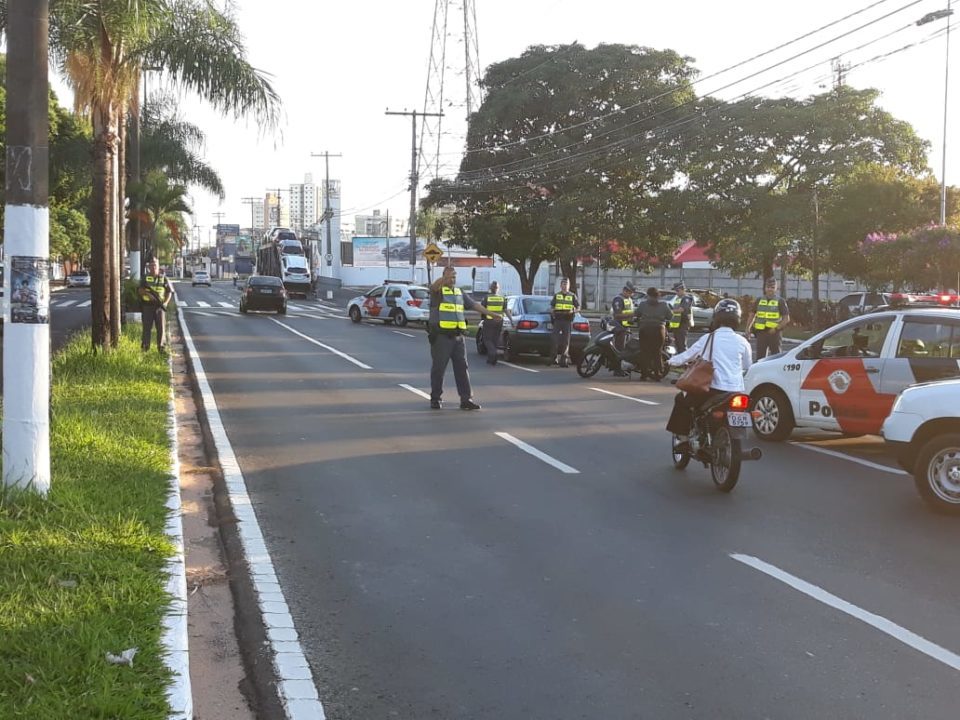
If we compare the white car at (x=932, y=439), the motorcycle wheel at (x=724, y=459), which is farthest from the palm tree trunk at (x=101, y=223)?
the white car at (x=932, y=439)

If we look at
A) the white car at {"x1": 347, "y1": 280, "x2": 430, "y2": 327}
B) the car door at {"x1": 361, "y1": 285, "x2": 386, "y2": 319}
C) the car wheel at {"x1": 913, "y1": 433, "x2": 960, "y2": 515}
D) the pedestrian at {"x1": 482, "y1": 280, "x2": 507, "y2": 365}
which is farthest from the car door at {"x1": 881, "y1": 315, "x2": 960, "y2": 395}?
the car door at {"x1": 361, "y1": 285, "x2": 386, "y2": 319}

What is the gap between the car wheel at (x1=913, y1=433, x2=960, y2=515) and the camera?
7.75m

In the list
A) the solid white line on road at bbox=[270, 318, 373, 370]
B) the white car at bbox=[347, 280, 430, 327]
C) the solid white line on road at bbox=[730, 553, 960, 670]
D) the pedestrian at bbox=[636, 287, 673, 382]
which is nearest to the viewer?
the solid white line on road at bbox=[730, 553, 960, 670]

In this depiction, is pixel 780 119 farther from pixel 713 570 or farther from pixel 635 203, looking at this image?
pixel 713 570

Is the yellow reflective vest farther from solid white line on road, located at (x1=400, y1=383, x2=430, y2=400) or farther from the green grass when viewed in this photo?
the green grass

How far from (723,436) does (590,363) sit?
9.85m

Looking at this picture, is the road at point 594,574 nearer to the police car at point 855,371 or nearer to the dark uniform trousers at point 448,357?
the police car at point 855,371

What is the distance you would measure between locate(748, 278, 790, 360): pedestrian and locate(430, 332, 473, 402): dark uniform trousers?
5.51 metres

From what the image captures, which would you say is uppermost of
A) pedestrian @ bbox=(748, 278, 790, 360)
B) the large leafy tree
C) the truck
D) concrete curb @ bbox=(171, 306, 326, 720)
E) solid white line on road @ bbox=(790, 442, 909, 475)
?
the large leafy tree

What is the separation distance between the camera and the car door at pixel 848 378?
10.3m

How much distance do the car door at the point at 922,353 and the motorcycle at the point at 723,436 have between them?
7.53 ft

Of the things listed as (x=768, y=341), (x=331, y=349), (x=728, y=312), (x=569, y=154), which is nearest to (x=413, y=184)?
(x=569, y=154)

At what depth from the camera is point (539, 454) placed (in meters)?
10.2

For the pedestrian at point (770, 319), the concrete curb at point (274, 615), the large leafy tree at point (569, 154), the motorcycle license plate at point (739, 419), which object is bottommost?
the concrete curb at point (274, 615)
